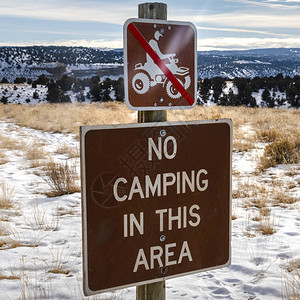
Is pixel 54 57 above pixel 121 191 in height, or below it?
above

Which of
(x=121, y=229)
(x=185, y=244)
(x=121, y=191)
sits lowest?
(x=185, y=244)

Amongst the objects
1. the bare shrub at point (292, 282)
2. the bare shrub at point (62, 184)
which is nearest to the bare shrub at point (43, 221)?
the bare shrub at point (62, 184)

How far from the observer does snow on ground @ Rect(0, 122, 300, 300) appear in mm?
3029

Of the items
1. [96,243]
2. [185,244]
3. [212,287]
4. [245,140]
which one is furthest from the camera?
[245,140]

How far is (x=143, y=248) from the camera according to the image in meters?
1.44

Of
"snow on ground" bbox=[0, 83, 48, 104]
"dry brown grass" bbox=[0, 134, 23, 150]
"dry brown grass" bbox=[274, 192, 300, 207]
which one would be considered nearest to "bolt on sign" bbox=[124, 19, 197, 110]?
"dry brown grass" bbox=[274, 192, 300, 207]

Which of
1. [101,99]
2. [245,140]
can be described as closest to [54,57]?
[101,99]

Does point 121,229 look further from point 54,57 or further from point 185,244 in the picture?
point 54,57

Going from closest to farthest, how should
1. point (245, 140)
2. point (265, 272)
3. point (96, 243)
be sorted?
1. point (96, 243)
2. point (265, 272)
3. point (245, 140)

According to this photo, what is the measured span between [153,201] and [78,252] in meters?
2.52

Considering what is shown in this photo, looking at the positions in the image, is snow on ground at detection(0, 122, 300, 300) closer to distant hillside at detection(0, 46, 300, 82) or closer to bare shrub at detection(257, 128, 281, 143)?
bare shrub at detection(257, 128, 281, 143)

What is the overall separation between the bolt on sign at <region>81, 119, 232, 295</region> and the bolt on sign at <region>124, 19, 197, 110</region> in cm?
12

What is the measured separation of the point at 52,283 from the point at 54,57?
227ft

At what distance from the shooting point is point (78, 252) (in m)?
3.72
